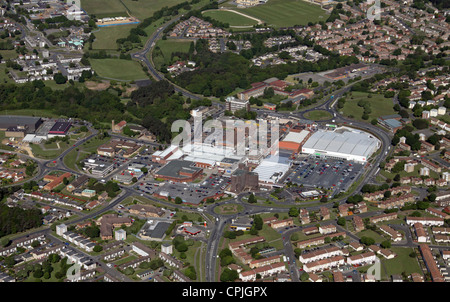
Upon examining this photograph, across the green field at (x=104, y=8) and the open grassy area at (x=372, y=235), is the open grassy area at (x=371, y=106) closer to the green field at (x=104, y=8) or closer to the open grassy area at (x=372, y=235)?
the open grassy area at (x=372, y=235)

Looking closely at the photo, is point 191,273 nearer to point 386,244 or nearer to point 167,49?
point 386,244

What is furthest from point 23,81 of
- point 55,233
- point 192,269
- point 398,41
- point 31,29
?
point 398,41

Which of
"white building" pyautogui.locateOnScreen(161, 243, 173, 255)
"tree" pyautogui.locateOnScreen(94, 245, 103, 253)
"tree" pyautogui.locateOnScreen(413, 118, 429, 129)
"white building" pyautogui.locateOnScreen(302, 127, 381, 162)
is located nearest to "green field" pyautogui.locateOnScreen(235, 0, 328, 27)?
"tree" pyautogui.locateOnScreen(413, 118, 429, 129)

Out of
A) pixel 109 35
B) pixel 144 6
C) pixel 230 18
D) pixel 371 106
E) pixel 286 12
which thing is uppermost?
pixel 144 6

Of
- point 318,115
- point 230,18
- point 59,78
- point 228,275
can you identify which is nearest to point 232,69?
point 318,115

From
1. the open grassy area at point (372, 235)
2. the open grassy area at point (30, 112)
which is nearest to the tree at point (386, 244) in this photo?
the open grassy area at point (372, 235)

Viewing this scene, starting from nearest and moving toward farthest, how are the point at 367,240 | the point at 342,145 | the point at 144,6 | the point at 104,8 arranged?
the point at 367,240 → the point at 342,145 → the point at 104,8 → the point at 144,6

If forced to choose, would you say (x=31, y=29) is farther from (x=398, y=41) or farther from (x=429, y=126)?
(x=429, y=126)
